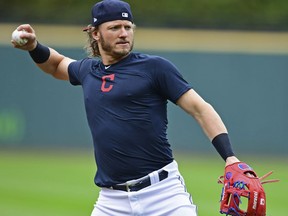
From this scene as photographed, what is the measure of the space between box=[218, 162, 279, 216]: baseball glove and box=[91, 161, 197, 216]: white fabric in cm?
26

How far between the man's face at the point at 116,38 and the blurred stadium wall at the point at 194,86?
1304 cm

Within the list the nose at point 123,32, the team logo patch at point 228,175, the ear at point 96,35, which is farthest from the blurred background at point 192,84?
the team logo patch at point 228,175

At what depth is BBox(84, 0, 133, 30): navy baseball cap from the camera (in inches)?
227

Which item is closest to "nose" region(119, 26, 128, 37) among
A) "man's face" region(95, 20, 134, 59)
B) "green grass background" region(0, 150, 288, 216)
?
"man's face" region(95, 20, 134, 59)

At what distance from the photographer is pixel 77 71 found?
6094 millimetres

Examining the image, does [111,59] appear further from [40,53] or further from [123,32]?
[40,53]

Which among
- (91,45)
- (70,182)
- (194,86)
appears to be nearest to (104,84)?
(91,45)

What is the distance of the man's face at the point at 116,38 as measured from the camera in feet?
18.5

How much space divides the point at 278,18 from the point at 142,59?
16.2 m

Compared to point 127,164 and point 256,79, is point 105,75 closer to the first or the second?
point 127,164

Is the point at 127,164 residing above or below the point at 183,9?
below

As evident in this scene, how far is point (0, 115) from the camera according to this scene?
18984 mm

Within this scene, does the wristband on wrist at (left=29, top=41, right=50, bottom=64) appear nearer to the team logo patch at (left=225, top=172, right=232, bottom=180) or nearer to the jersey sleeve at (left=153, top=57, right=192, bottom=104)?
the jersey sleeve at (left=153, top=57, right=192, bottom=104)

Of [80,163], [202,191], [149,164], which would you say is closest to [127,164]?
[149,164]
